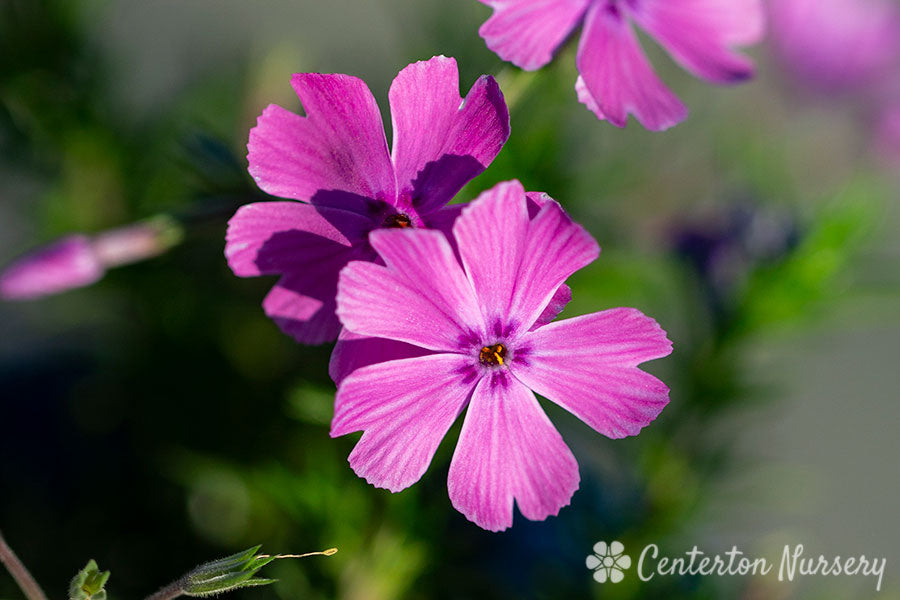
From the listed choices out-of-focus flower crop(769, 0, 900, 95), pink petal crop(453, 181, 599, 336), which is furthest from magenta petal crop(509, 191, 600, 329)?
out-of-focus flower crop(769, 0, 900, 95)

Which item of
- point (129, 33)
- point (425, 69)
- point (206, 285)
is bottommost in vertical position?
point (206, 285)

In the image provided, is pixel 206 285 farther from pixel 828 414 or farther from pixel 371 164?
pixel 828 414

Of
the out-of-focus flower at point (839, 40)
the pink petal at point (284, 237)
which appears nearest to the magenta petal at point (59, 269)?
the pink petal at point (284, 237)

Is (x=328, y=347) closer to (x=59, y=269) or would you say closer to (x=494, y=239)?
(x=59, y=269)

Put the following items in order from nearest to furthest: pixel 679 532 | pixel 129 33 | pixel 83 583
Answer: pixel 83 583 → pixel 679 532 → pixel 129 33

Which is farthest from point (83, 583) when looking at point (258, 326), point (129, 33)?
point (129, 33)

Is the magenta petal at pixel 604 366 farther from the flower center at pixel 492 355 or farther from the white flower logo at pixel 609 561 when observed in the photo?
the white flower logo at pixel 609 561

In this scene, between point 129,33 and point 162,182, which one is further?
point 129,33

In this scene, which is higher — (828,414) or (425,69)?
(425,69)
